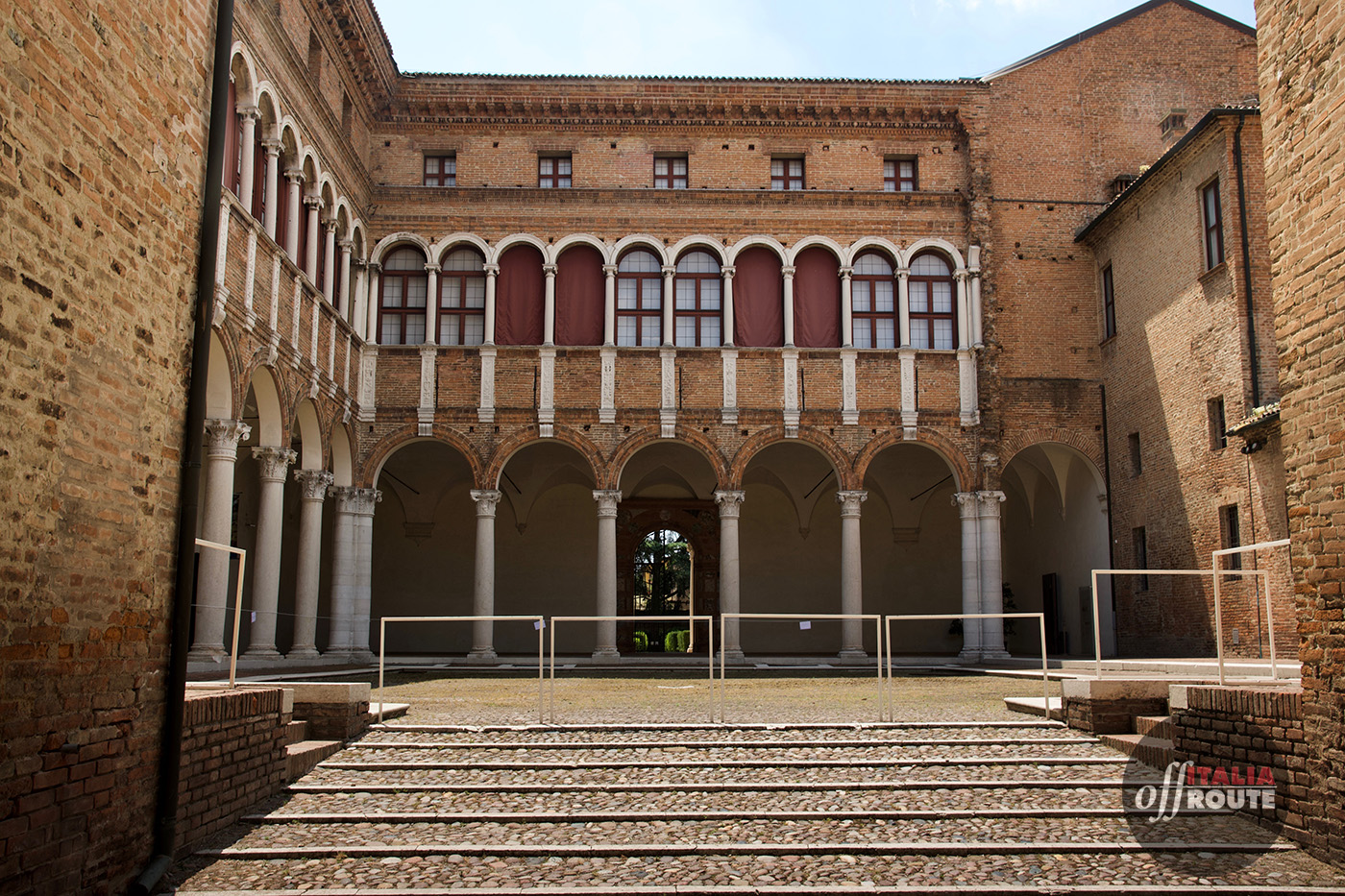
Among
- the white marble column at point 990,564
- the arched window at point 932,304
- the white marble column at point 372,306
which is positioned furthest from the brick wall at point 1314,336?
the white marble column at point 372,306

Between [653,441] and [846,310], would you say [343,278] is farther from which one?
[846,310]

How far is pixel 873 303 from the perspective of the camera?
75.3ft

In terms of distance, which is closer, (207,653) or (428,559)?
(207,653)

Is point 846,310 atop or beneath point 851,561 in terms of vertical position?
atop

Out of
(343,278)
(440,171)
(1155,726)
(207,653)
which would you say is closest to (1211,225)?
(1155,726)

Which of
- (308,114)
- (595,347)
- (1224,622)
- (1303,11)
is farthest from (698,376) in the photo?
(1303,11)

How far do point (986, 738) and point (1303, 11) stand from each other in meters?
6.36

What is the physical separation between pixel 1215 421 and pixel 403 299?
615 inches

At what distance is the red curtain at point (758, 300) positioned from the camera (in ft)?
74.3

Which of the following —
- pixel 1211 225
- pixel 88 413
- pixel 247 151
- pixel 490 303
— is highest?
pixel 1211 225

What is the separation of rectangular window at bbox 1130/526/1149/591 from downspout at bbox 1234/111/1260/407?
439cm

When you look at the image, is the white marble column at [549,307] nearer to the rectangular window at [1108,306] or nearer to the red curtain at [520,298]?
the red curtain at [520,298]

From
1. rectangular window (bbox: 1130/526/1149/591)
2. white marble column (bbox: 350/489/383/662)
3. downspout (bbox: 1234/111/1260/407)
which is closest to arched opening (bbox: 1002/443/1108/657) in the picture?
rectangular window (bbox: 1130/526/1149/591)

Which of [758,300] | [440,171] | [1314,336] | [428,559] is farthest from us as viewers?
[428,559]
